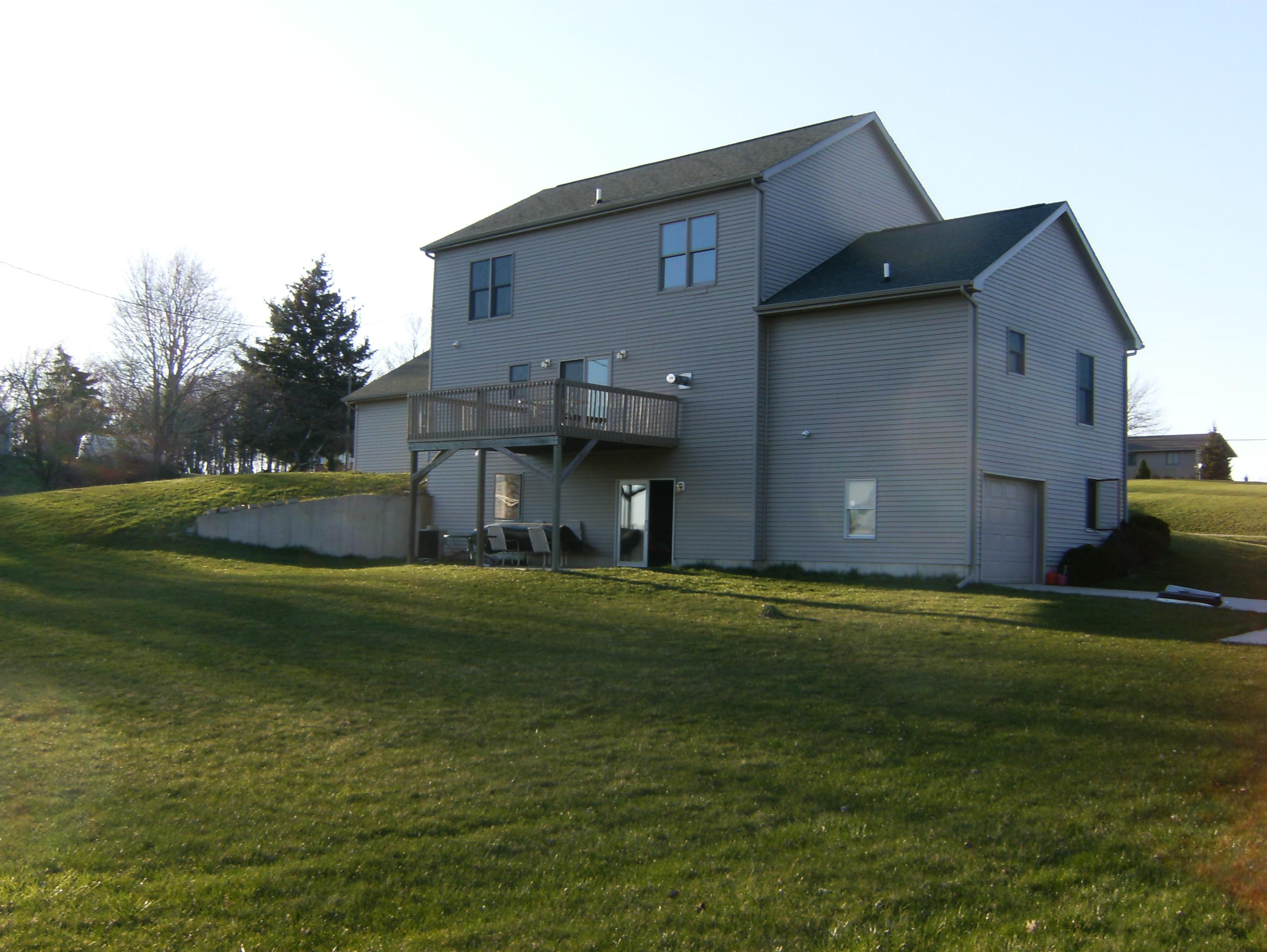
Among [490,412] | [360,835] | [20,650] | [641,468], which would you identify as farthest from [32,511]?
[360,835]

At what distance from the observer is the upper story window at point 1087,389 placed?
22344 millimetres

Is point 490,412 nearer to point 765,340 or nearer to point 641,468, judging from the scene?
point 641,468

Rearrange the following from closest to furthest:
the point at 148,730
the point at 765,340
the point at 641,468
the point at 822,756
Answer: the point at 822,756 < the point at 148,730 < the point at 765,340 < the point at 641,468

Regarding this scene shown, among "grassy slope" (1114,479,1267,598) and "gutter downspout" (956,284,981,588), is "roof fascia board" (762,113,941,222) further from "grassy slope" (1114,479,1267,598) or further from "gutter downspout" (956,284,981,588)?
"grassy slope" (1114,479,1267,598)

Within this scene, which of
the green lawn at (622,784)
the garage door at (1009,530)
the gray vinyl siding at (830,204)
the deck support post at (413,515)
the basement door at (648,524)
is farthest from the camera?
the deck support post at (413,515)

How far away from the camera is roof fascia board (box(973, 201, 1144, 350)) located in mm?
19000

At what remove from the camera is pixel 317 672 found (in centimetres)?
1035

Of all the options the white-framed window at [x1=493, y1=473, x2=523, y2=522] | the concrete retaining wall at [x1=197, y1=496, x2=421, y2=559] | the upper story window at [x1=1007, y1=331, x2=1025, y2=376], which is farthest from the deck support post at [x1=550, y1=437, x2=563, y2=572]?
the upper story window at [x1=1007, y1=331, x2=1025, y2=376]

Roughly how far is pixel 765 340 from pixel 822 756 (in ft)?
47.4

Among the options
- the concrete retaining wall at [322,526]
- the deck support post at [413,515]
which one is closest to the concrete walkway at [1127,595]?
the deck support post at [413,515]

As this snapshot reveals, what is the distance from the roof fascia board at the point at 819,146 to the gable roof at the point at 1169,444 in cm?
5288

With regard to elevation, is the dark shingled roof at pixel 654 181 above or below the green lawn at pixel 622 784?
above

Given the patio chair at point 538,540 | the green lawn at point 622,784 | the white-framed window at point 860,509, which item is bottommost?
the green lawn at point 622,784

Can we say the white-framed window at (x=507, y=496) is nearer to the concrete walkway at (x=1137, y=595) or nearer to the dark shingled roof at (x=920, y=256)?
the dark shingled roof at (x=920, y=256)
